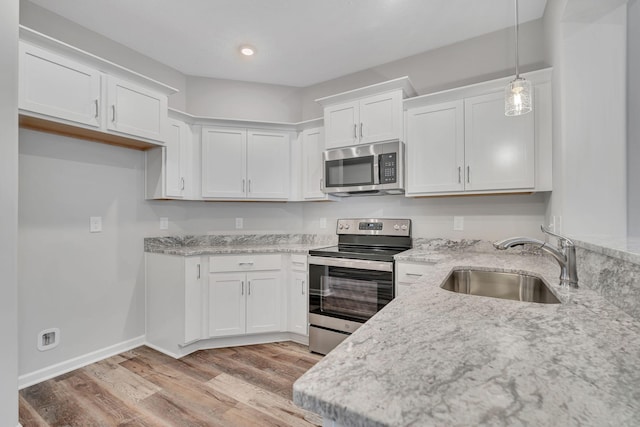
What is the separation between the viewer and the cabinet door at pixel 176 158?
2771 millimetres

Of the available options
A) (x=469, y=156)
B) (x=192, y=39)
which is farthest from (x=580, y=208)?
(x=192, y=39)

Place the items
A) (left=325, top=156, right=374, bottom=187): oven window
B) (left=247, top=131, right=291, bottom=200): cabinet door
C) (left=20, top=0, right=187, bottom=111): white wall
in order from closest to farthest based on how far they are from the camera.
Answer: (left=20, top=0, right=187, bottom=111): white wall, (left=325, top=156, right=374, bottom=187): oven window, (left=247, top=131, right=291, bottom=200): cabinet door

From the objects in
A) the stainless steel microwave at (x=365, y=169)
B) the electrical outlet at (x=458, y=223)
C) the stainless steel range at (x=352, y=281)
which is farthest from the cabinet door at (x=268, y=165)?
the electrical outlet at (x=458, y=223)

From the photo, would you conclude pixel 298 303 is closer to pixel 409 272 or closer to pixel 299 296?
pixel 299 296

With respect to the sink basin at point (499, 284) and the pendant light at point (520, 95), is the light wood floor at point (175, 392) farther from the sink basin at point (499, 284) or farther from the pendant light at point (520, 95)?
the pendant light at point (520, 95)

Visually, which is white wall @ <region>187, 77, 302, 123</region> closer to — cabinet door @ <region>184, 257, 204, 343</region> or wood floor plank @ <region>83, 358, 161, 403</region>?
cabinet door @ <region>184, 257, 204, 343</region>

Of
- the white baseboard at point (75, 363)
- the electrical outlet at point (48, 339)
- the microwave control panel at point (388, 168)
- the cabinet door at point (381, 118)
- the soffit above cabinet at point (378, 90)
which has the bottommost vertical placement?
the white baseboard at point (75, 363)

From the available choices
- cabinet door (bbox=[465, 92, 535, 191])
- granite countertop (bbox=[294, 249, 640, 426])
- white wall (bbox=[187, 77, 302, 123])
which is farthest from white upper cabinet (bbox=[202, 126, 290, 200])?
granite countertop (bbox=[294, 249, 640, 426])

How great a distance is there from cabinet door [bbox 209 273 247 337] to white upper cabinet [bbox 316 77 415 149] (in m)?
1.56

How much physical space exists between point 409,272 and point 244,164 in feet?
6.36

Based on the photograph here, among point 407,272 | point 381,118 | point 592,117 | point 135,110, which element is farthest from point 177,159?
point 592,117

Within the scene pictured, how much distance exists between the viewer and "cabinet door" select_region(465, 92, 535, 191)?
2.09m

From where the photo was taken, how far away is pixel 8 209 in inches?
61.2

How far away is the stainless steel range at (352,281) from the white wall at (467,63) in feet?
4.43
